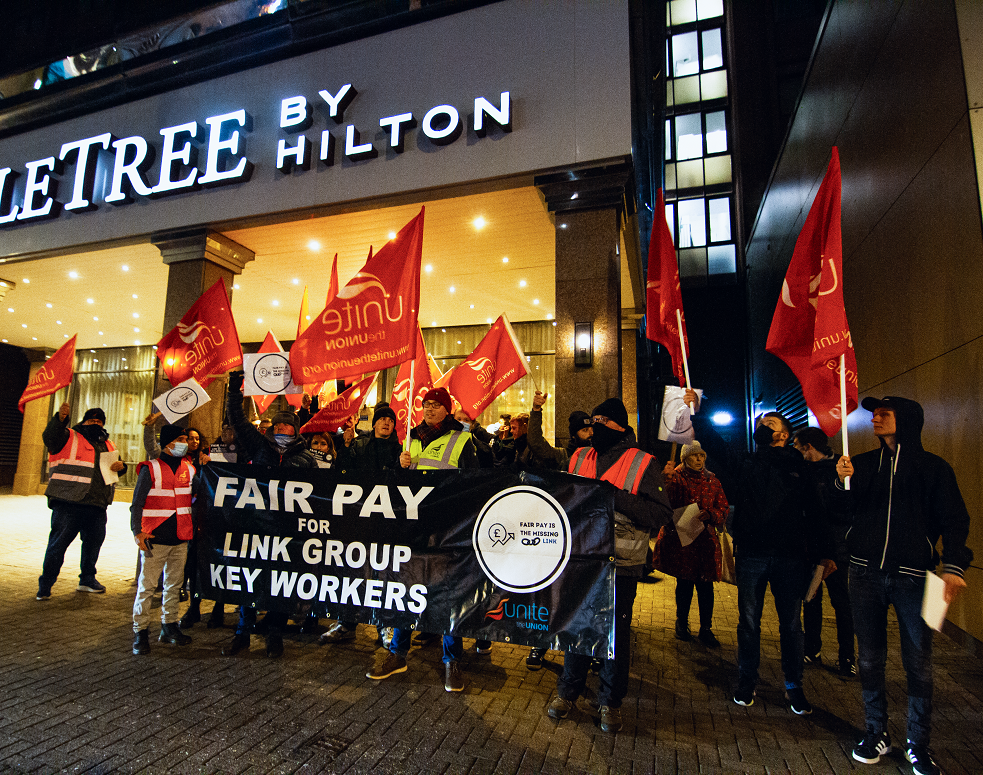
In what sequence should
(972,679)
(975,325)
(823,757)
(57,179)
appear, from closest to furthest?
1. (823,757)
2. (972,679)
3. (975,325)
4. (57,179)

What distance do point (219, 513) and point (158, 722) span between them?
1502 mm

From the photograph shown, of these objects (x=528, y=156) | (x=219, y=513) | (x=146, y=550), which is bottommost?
(x=146, y=550)

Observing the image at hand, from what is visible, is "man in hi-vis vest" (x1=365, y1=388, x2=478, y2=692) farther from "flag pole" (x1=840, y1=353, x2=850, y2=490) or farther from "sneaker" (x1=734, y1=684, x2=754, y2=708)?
"flag pole" (x1=840, y1=353, x2=850, y2=490)

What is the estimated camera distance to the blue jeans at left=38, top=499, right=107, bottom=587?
628 centimetres

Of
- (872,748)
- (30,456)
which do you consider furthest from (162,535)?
(30,456)

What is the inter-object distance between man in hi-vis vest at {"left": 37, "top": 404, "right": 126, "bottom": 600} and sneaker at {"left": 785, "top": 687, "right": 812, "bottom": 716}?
721 cm

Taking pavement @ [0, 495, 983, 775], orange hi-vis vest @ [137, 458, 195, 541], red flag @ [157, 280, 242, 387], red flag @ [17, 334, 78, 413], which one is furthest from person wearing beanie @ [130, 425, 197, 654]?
red flag @ [17, 334, 78, 413]

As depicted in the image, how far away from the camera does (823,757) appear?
3.20 m

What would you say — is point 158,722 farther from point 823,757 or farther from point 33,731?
point 823,757

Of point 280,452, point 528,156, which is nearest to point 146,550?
point 280,452

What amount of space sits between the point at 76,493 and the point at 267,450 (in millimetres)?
3074

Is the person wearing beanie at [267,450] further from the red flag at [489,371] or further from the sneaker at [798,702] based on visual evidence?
the sneaker at [798,702]

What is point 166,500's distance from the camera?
4895mm

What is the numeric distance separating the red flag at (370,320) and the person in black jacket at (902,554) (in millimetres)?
3444
